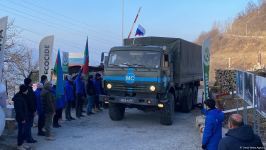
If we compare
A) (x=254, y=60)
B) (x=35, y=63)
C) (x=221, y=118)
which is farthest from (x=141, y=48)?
(x=254, y=60)

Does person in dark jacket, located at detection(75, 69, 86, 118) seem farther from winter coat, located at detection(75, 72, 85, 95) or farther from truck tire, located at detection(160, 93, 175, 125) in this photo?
truck tire, located at detection(160, 93, 175, 125)

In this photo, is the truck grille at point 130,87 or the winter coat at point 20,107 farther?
the truck grille at point 130,87

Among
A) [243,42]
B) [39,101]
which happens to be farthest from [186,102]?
[243,42]

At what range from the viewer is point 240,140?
5.06 meters

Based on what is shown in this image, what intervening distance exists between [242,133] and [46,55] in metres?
10.7

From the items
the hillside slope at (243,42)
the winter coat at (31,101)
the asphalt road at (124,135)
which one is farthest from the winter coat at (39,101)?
the hillside slope at (243,42)

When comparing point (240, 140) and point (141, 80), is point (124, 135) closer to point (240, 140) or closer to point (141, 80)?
point (141, 80)

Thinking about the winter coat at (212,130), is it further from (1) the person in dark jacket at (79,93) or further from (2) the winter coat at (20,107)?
(1) the person in dark jacket at (79,93)

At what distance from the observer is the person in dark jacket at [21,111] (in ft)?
33.6

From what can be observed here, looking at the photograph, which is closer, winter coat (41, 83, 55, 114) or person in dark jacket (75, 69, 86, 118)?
winter coat (41, 83, 55, 114)

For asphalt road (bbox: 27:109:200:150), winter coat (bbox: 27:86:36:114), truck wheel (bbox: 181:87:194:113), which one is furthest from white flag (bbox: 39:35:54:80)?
truck wheel (bbox: 181:87:194:113)

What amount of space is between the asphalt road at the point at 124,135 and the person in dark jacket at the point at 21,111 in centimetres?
54

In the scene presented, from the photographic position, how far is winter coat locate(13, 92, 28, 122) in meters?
10.2

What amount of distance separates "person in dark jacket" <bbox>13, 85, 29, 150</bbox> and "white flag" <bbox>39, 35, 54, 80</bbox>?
4182 millimetres
